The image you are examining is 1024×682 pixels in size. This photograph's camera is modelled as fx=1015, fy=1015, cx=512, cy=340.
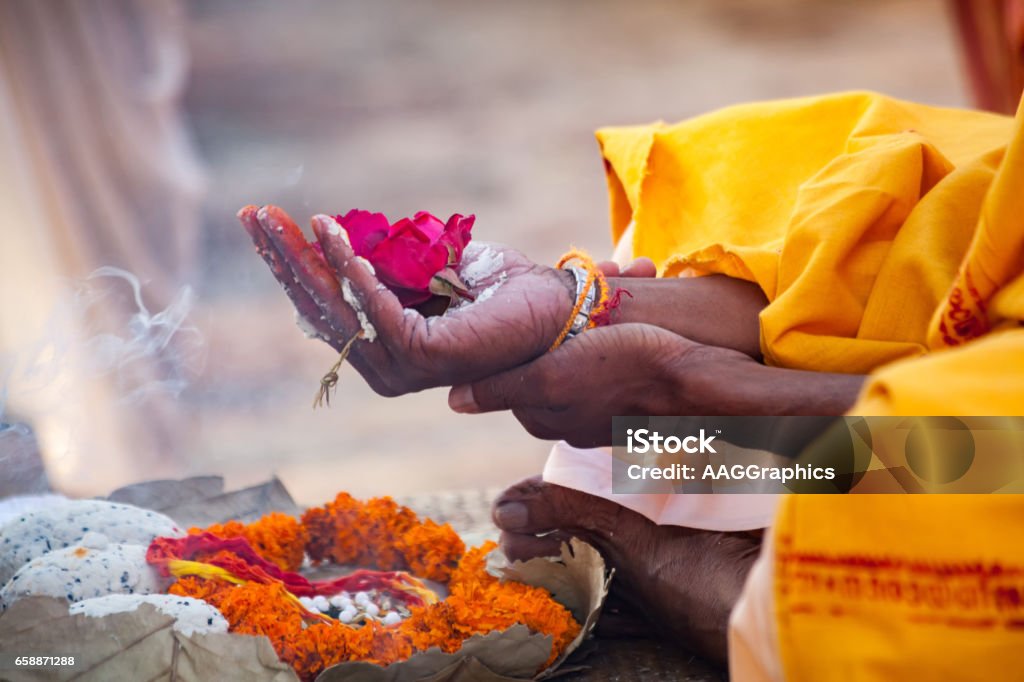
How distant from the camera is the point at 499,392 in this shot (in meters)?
1.01

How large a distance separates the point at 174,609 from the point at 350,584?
30 cm

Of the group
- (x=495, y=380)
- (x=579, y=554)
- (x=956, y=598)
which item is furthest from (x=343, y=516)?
(x=956, y=598)

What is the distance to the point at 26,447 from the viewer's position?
1289 mm

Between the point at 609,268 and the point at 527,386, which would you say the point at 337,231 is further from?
the point at 609,268

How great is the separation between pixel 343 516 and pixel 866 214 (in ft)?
2.67

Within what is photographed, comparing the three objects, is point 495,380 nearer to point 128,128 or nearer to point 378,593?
point 378,593

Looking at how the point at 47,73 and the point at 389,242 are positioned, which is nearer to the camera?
the point at 389,242

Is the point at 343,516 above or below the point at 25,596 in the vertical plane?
below

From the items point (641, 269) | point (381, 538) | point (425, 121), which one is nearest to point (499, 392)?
point (641, 269)

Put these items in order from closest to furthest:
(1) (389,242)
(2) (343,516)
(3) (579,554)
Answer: (1) (389,242), (3) (579,554), (2) (343,516)

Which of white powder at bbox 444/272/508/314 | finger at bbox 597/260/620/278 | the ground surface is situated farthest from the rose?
finger at bbox 597/260/620/278

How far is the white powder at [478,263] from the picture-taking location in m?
1.08

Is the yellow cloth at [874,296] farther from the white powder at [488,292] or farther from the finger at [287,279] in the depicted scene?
the finger at [287,279]

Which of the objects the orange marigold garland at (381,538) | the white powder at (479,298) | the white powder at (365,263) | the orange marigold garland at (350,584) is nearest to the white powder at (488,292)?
the white powder at (479,298)
